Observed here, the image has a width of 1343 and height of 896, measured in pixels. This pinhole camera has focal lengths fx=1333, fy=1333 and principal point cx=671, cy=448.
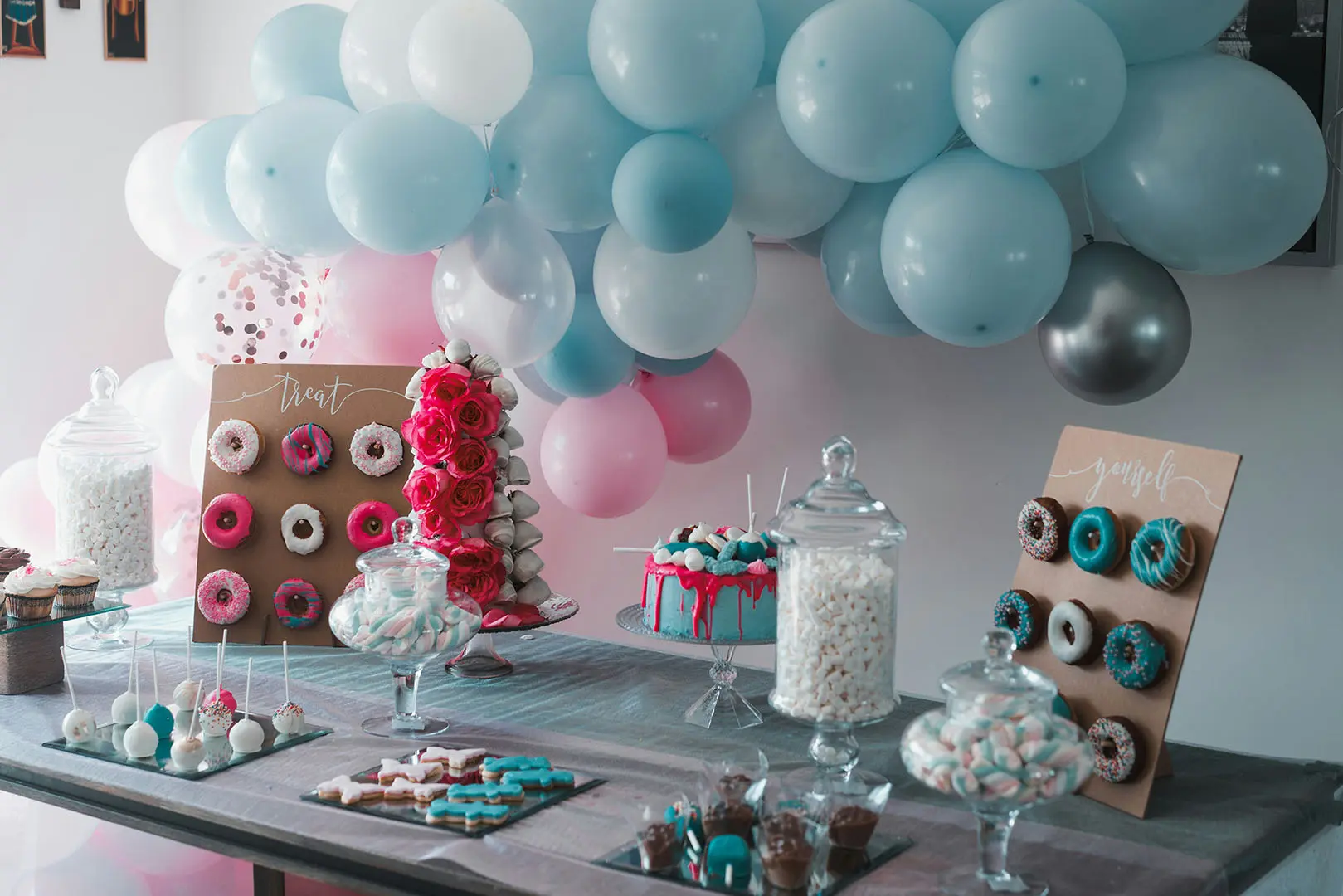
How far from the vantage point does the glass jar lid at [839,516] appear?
1471 mm

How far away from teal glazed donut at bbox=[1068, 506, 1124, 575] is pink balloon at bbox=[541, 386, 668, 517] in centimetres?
82

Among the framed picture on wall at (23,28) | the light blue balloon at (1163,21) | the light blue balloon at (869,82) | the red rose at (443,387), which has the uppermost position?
the framed picture on wall at (23,28)

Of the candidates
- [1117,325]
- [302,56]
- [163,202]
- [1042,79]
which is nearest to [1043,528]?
[1117,325]

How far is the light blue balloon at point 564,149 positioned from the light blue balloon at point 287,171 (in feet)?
1.05

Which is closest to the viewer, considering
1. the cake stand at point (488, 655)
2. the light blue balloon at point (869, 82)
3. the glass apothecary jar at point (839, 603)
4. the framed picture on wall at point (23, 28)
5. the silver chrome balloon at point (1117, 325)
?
the glass apothecary jar at point (839, 603)

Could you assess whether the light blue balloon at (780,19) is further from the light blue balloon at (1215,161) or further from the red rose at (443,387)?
the red rose at (443,387)

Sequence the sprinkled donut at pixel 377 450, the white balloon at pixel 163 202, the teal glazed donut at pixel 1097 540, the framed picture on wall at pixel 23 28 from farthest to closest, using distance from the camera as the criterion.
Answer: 1. the framed picture on wall at pixel 23 28
2. the white balloon at pixel 163 202
3. the sprinkled donut at pixel 377 450
4. the teal glazed donut at pixel 1097 540

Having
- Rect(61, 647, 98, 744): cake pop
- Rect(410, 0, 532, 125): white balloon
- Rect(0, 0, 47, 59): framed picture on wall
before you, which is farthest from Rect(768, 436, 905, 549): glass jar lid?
Rect(0, 0, 47, 59): framed picture on wall

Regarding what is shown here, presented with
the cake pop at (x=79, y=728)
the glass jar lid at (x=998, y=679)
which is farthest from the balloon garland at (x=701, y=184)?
the cake pop at (x=79, y=728)

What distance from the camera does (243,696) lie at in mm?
1915

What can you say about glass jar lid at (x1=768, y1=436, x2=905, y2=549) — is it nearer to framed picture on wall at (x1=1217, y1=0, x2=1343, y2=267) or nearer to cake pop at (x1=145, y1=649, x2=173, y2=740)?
cake pop at (x1=145, y1=649, x2=173, y2=740)

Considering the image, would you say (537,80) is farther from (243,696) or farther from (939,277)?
(243,696)

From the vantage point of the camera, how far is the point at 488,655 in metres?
2.08

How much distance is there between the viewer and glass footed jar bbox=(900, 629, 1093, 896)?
4.09ft
